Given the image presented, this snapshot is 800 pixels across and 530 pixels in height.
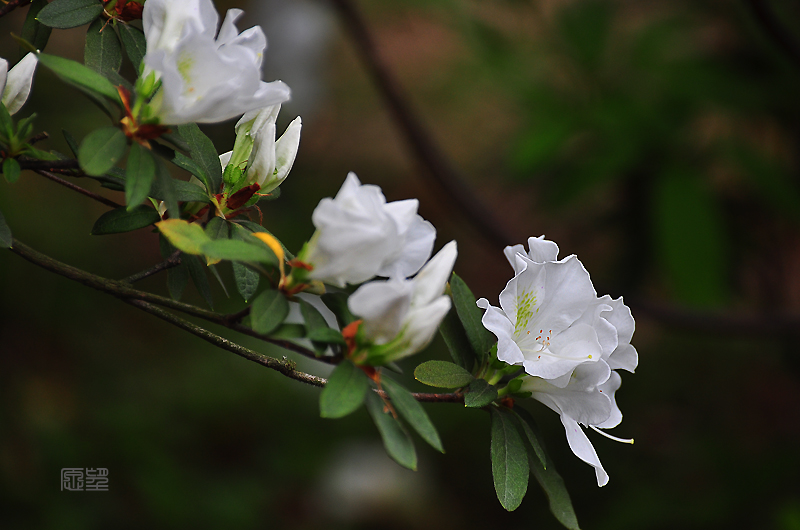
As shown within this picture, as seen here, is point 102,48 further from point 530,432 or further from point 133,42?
point 530,432

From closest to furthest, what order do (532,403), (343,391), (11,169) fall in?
(343,391) → (11,169) → (532,403)

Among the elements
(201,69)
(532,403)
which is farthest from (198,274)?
(532,403)

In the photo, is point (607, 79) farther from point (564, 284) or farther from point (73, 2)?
point (73, 2)

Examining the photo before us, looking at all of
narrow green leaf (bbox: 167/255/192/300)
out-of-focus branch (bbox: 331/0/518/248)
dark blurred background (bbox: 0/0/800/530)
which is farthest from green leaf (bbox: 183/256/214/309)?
out-of-focus branch (bbox: 331/0/518/248)

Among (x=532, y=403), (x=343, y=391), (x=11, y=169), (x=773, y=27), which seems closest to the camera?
(x=343, y=391)

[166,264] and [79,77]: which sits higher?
[79,77]

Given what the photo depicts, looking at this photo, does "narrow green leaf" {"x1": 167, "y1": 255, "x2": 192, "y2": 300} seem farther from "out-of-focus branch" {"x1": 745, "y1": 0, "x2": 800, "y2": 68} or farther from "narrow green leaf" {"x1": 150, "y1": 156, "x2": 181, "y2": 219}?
"out-of-focus branch" {"x1": 745, "y1": 0, "x2": 800, "y2": 68}

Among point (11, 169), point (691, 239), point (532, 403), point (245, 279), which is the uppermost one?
point (11, 169)
